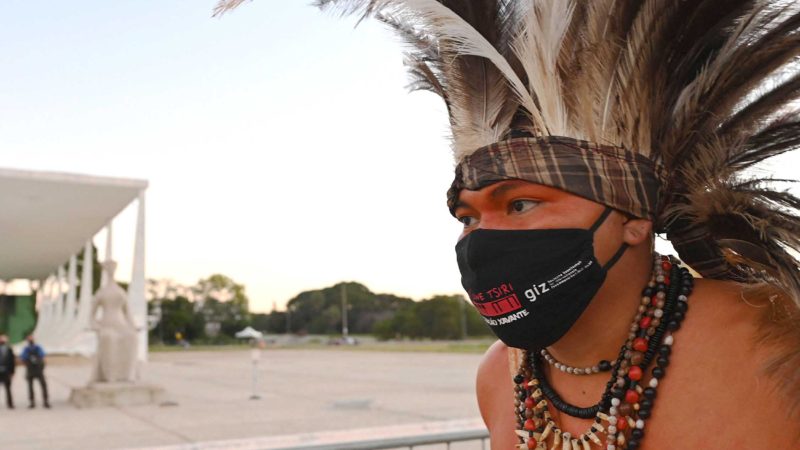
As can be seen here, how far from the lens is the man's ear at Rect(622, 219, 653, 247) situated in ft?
4.95

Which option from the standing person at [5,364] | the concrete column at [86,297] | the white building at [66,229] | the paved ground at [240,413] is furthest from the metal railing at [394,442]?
Result: the concrete column at [86,297]

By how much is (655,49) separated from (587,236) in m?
0.42

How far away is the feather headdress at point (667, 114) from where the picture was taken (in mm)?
1472

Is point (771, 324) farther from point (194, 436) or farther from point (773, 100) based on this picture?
point (194, 436)

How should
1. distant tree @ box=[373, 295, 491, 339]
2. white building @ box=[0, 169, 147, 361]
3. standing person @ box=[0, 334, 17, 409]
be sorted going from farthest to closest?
distant tree @ box=[373, 295, 491, 339]
white building @ box=[0, 169, 147, 361]
standing person @ box=[0, 334, 17, 409]

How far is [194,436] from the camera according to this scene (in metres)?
9.56

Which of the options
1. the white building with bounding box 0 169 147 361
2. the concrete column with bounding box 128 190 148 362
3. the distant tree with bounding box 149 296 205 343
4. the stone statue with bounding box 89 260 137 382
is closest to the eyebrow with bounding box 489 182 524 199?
the stone statue with bounding box 89 260 137 382

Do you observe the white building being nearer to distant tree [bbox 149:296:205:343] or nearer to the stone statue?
the stone statue

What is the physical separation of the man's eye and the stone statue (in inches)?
609

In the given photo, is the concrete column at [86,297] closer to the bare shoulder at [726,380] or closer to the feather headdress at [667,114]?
the feather headdress at [667,114]

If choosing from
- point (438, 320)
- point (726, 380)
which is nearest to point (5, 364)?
point (726, 380)

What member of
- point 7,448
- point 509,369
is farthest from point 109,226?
point 509,369

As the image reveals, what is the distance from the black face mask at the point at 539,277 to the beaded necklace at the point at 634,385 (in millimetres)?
138

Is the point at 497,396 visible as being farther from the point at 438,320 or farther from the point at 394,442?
the point at 438,320
